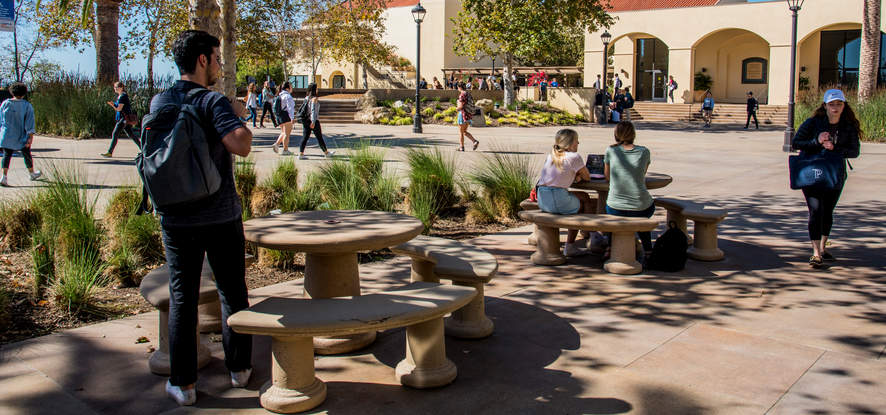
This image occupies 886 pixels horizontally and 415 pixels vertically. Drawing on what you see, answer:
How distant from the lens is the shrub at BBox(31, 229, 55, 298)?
18.1 ft

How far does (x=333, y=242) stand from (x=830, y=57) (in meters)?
41.6

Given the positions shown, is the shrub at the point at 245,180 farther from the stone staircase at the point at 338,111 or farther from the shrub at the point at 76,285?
the stone staircase at the point at 338,111

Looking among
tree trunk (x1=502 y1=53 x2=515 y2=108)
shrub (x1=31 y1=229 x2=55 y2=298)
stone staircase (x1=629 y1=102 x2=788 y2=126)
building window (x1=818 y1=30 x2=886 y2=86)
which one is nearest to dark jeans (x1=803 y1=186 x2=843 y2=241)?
shrub (x1=31 y1=229 x2=55 y2=298)

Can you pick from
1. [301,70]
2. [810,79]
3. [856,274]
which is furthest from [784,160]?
[301,70]

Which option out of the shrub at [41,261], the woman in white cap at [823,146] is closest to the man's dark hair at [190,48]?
the shrub at [41,261]

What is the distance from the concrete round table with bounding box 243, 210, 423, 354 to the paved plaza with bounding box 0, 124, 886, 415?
373mm

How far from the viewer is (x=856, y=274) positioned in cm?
623

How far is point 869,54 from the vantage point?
23641 mm

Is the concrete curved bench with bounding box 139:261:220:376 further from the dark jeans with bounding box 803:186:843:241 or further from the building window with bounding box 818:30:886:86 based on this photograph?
→ the building window with bounding box 818:30:886:86

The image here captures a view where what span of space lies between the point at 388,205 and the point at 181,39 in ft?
15.0

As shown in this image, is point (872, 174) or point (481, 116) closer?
point (872, 174)

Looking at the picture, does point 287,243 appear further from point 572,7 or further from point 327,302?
point 572,7

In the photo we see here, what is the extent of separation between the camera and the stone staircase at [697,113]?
33.9m

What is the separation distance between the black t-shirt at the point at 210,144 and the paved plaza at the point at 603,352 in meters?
0.95
